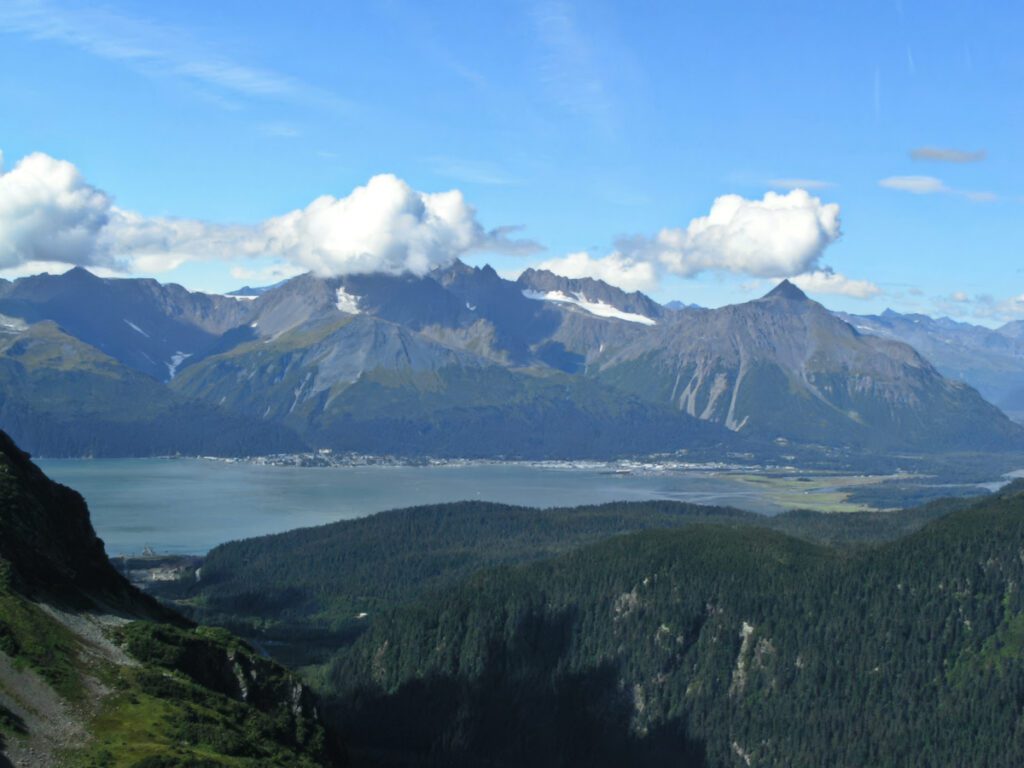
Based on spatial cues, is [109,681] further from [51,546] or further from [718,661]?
[718,661]

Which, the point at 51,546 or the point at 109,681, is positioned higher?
the point at 51,546

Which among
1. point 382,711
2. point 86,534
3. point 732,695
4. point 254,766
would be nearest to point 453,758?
point 382,711

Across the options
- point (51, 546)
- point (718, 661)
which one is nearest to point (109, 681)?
point (51, 546)

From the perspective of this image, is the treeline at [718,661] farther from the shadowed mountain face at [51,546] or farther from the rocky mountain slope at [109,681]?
the rocky mountain slope at [109,681]

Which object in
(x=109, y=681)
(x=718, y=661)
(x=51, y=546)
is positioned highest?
(x=51, y=546)

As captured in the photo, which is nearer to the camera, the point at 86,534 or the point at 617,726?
the point at 86,534

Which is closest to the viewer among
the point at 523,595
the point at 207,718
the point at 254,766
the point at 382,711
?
the point at 254,766

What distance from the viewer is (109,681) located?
6894cm

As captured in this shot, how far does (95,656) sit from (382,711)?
64.4 metres

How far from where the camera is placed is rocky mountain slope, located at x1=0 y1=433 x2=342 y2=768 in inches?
2454

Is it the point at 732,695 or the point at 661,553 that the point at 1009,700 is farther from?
the point at 661,553

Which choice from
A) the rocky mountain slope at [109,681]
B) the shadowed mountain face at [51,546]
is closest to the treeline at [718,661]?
the shadowed mountain face at [51,546]

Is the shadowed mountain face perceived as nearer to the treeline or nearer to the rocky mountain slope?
the rocky mountain slope

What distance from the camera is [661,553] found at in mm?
157125
